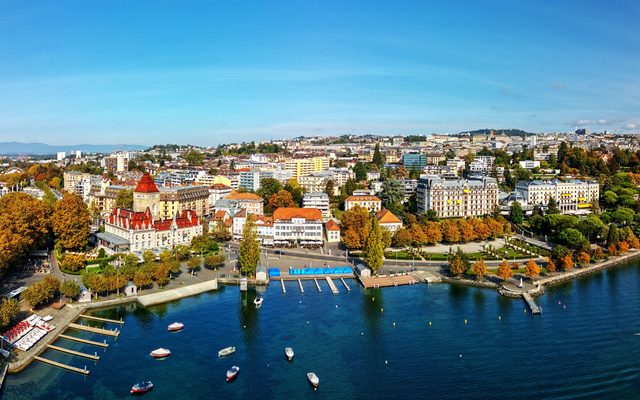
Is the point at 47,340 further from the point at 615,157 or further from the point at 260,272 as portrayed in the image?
the point at 615,157

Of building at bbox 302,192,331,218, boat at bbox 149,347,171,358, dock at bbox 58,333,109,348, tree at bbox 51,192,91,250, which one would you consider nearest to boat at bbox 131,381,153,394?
boat at bbox 149,347,171,358

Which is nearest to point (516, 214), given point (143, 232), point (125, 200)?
point (143, 232)

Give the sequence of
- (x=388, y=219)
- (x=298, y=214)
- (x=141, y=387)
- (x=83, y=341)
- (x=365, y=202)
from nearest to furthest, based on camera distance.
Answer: (x=141, y=387) < (x=83, y=341) < (x=298, y=214) < (x=388, y=219) < (x=365, y=202)

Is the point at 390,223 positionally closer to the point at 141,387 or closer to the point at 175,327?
the point at 175,327

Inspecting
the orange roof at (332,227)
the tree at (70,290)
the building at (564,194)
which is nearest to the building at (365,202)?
the orange roof at (332,227)

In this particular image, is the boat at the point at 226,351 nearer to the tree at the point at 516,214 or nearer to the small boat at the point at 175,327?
the small boat at the point at 175,327

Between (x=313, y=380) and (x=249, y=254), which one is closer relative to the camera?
(x=313, y=380)
